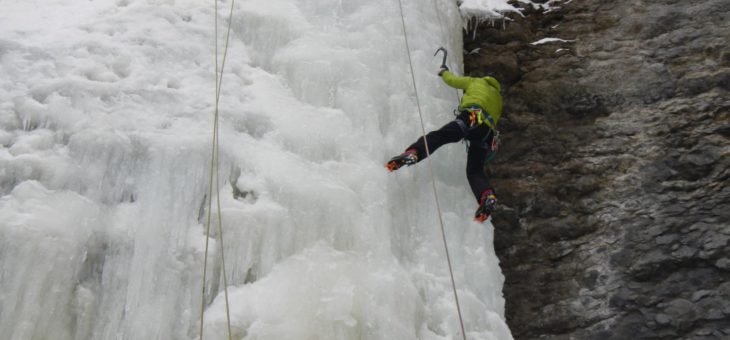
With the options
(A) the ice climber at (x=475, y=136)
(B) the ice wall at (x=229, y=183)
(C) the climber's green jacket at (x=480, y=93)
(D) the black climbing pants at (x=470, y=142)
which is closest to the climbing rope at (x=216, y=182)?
(B) the ice wall at (x=229, y=183)

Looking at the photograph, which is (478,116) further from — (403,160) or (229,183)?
(229,183)

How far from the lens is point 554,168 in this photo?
14.6 ft

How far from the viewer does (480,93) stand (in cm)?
420

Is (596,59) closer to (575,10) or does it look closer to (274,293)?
(575,10)

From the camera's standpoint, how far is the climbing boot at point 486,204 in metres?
3.83

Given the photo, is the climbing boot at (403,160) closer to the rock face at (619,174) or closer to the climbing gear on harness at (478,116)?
the climbing gear on harness at (478,116)

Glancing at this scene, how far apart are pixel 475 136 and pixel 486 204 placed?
512mm

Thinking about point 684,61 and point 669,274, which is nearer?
point 669,274

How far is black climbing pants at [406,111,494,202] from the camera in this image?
394cm

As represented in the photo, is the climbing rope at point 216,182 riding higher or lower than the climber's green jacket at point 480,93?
lower

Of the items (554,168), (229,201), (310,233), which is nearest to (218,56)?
(229,201)

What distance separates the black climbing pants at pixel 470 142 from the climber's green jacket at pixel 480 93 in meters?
0.10

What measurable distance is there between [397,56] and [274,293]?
226 centimetres

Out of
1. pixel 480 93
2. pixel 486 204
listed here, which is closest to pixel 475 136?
pixel 480 93
